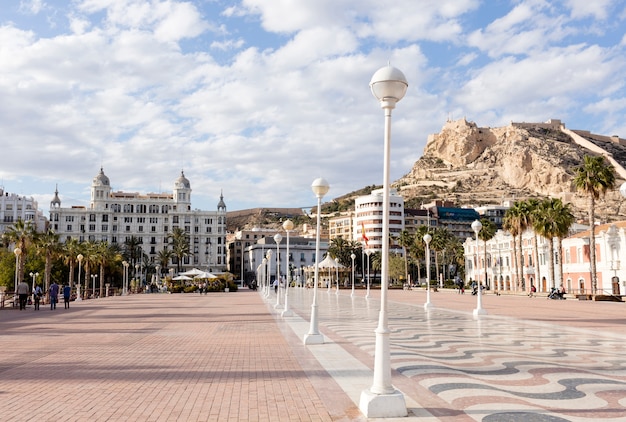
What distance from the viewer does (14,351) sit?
492 inches

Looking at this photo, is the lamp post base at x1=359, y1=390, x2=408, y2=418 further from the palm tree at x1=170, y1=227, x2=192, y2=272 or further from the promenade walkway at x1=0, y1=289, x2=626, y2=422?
the palm tree at x1=170, y1=227, x2=192, y2=272

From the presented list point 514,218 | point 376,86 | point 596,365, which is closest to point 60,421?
point 376,86

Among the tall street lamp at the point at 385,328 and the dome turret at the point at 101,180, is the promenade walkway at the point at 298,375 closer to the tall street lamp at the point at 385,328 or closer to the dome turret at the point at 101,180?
the tall street lamp at the point at 385,328

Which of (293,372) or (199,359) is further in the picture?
(199,359)

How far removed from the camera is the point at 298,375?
29.7ft

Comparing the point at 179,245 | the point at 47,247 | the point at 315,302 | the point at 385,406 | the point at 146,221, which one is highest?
the point at 146,221

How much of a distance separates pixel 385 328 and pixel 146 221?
403ft

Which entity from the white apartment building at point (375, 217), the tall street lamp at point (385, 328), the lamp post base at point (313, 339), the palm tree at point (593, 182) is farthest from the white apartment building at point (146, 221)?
the tall street lamp at point (385, 328)

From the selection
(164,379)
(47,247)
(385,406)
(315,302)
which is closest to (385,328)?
(385,406)

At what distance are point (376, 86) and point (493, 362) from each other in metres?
6.08

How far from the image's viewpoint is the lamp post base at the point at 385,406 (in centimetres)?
632

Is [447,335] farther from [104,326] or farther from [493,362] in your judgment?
[104,326]

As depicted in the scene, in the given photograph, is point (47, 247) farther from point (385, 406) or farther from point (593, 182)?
point (385, 406)

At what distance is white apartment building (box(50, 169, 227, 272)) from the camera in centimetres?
11938
